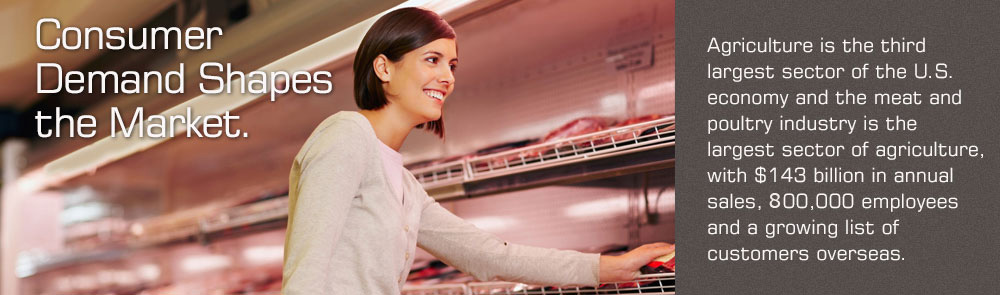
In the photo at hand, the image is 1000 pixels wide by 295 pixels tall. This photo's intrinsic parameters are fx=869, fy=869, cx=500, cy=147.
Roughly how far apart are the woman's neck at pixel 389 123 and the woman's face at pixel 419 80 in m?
0.01

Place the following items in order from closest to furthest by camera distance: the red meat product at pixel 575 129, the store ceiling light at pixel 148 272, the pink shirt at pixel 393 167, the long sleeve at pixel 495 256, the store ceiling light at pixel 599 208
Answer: the pink shirt at pixel 393 167
the long sleeve at pixel 495 256
the red meat product at pixel 575 129
the store ceiling light at pixel 599 208
the store ceiling light at pixel 148 272

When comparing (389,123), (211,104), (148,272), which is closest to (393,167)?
(389,123)

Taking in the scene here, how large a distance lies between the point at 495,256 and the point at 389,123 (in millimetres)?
304

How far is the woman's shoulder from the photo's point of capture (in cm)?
125

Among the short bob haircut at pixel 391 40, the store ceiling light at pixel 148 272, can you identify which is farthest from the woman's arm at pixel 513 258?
the store ceiling light at pixel 148 272

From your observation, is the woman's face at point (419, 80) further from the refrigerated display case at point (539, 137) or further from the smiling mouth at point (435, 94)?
the refrigerated display case at point (539, 137)

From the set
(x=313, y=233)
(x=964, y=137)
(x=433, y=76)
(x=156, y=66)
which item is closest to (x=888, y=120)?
(x=964, y=137)

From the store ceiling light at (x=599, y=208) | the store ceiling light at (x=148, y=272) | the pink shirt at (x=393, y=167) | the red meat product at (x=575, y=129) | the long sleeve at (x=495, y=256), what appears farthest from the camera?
the store ceiling light at (x=148, y=272)

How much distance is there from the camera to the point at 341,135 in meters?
1.26

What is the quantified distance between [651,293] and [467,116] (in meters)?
0.83

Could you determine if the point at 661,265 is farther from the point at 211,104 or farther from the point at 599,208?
the point at 211,104

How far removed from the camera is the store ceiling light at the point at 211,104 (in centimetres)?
180

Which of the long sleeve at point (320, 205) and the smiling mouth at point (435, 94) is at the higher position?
the smiling mouth at point (435, 94)

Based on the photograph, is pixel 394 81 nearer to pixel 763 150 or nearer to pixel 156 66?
pixel 763 150
